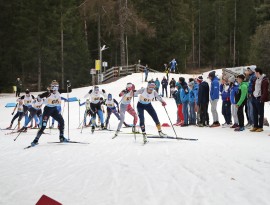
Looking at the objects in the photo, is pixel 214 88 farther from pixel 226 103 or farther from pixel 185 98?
pixel 185 98

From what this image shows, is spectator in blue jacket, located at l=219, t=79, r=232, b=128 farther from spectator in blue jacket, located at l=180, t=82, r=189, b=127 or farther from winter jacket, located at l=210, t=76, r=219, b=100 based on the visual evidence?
spectator in blue jacket, located at l=180, t=82, r=189, b=127

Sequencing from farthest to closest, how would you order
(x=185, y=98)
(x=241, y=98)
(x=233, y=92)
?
1. (x=185, y=98)
2. (x=233, y=92)
3. (x=241, y=98)

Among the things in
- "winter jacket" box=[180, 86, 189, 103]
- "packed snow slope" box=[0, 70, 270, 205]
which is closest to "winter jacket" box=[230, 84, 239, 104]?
"packed snow slope" box=[0, 70, 270, 205]

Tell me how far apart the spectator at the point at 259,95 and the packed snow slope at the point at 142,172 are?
2.20 ft

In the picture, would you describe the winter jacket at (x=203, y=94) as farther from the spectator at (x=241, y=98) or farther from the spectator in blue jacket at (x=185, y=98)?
the spectator at (x=241, y=98)

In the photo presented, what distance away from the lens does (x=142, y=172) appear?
726 centimetres

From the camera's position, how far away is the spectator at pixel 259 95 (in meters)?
11.6

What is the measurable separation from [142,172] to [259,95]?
20.3ft

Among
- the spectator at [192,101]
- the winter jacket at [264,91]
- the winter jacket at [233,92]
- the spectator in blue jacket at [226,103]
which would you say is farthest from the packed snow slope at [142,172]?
the spectator at [192,101]

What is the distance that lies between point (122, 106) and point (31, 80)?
134ft

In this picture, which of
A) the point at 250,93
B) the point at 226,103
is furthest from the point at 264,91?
the point at 226,103

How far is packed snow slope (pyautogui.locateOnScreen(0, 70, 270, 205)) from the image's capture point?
5734mm

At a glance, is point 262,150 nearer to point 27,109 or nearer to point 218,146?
point 218,146

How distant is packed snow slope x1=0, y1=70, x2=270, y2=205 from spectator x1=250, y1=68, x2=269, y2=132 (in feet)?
2.20
